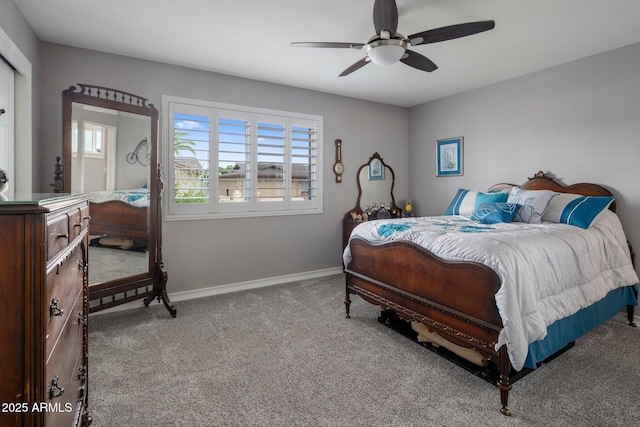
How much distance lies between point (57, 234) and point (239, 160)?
10.3 feet

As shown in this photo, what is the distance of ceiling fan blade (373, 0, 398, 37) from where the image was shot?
2049mm

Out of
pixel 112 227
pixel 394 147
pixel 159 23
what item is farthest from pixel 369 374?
pixel 394 147

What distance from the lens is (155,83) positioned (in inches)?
138

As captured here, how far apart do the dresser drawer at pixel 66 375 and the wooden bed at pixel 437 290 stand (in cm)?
204

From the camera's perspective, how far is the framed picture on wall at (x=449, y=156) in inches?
187

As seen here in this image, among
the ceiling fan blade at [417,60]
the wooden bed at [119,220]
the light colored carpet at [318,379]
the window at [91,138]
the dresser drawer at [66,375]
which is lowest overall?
the light colored carpet at [318,379]

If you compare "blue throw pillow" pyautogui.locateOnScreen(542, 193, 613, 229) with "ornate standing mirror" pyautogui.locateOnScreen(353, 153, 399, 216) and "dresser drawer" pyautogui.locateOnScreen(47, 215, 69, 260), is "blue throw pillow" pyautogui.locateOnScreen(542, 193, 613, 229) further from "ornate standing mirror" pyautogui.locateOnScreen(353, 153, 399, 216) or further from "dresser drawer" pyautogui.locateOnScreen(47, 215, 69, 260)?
"dresser drawer" pyautogui.locateOnScreen(47, 215, 69, 260)

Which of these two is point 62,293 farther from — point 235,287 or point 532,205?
point 532,205

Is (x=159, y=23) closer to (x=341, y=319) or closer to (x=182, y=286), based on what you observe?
(x=182, y=286)

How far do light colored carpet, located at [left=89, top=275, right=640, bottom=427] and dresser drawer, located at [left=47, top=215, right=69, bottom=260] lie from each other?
4.11 ft

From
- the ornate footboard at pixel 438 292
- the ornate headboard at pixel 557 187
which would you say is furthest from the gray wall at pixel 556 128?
the ornate footboard at pixel 438 292

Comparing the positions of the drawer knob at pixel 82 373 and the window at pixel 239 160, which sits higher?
the window at pixel 239 160

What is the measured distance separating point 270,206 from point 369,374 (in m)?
2.58

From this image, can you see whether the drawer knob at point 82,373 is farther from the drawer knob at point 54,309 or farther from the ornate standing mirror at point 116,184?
the ornate standing mirror at point 116,184
